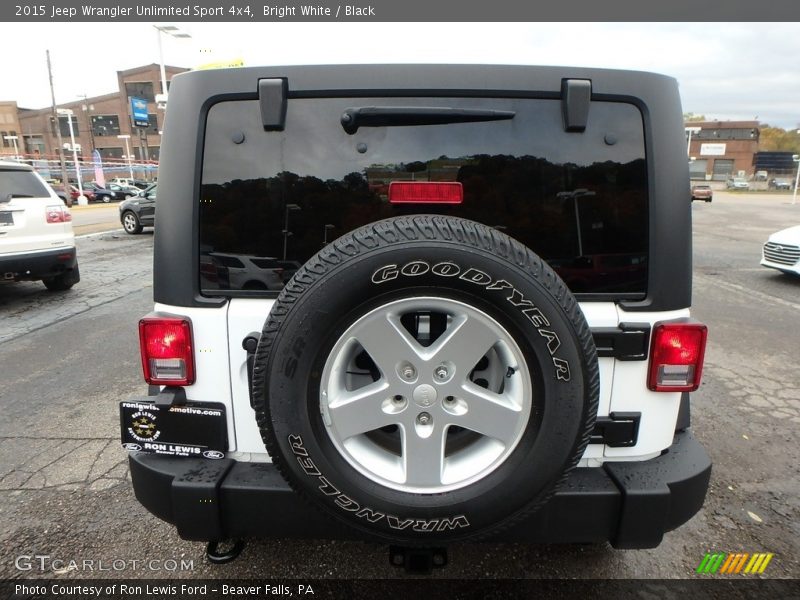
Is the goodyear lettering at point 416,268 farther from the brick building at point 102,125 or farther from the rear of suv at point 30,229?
the brick building at point 102,125

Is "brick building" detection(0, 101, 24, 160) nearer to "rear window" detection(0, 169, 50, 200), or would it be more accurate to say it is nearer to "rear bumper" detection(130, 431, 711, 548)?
"rear window" detection(0, 169, 50, 200)

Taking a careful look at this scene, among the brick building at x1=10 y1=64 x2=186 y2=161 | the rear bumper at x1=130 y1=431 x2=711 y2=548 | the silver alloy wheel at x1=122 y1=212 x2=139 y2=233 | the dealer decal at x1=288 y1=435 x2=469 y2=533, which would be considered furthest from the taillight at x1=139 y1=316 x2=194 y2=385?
the brick building at x1=10 y1=64 x2=186 y2=161

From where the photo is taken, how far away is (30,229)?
22.3 ft

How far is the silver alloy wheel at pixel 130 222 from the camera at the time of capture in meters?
15.2

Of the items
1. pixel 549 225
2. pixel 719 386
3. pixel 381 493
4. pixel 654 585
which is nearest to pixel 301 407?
pixel 381 493

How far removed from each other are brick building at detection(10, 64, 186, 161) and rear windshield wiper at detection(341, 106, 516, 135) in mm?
76494

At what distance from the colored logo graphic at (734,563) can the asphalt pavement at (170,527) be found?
4cm

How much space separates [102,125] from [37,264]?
76.8m

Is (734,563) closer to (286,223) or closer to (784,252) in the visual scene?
(286,223)

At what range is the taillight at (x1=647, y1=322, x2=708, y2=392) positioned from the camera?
6.03ft

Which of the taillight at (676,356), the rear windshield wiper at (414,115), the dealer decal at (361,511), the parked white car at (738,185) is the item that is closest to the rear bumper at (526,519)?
the dealer decal at (361,511)

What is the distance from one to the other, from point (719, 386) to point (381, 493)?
409 centimetres

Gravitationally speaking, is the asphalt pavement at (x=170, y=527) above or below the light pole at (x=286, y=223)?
below

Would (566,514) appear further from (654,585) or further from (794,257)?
(794,257)
